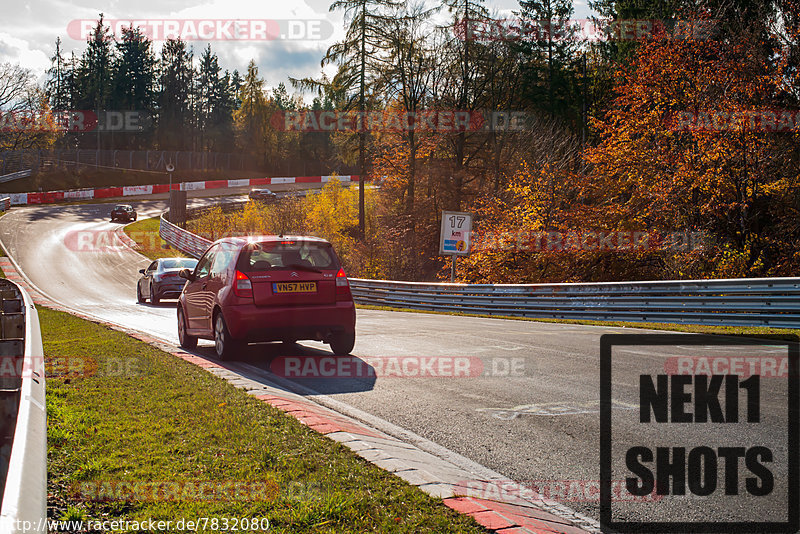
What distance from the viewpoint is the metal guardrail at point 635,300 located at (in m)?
13.5

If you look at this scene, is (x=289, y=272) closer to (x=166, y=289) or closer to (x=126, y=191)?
(x=166, y=289)

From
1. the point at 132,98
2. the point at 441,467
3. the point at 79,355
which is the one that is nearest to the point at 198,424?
the point at 441,467

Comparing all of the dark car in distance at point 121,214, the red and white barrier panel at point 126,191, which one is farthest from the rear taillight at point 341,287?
the dark car in distance at point 121,214

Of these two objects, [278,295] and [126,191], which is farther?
[126,191]

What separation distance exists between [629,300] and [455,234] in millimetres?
11035

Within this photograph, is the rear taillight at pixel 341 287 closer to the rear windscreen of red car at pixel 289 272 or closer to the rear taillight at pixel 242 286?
the rear windscreen of red car at pixel 289 272

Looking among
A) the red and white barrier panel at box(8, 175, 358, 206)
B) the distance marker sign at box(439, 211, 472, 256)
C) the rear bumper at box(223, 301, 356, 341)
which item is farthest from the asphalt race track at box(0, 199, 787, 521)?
the red and white barrier panel at box(8, 175, 358, 206)

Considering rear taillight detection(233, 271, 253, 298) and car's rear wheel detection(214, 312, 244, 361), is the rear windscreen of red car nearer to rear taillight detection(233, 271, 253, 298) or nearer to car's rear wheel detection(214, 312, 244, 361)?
rear taillight detection(233, 271, 253, 298)

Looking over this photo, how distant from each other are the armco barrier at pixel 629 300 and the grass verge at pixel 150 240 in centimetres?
2030

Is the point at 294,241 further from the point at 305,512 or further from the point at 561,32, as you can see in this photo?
the point at 561,32

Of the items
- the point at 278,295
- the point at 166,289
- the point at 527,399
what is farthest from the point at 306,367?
the point at 166,289

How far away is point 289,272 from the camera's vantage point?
1016 cm

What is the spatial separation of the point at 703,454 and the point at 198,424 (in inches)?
148

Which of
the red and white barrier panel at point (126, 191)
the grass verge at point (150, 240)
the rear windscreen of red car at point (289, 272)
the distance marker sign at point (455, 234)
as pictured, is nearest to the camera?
the rear windscreen of red car at point (289, 272)
